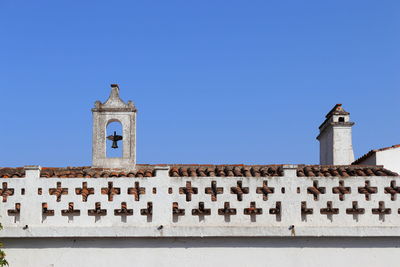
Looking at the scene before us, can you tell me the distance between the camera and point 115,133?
16266 mm

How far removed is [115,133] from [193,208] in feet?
20.4

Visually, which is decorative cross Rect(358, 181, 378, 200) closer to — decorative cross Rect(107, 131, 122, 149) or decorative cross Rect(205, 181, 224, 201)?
decorative cross Rect(205, 181, 224, 201)

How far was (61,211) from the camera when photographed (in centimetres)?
1059

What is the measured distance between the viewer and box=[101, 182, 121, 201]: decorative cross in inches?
424

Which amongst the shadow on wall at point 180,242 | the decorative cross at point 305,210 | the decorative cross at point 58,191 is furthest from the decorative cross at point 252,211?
the decorative cross at point 58,191

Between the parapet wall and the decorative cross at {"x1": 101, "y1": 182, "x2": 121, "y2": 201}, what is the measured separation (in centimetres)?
6

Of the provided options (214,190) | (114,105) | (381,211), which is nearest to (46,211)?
(214,190)

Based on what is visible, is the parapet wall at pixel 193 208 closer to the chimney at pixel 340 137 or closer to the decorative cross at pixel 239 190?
the decorative cross at pixel 239 190

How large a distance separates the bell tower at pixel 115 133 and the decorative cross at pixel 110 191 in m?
4.48
